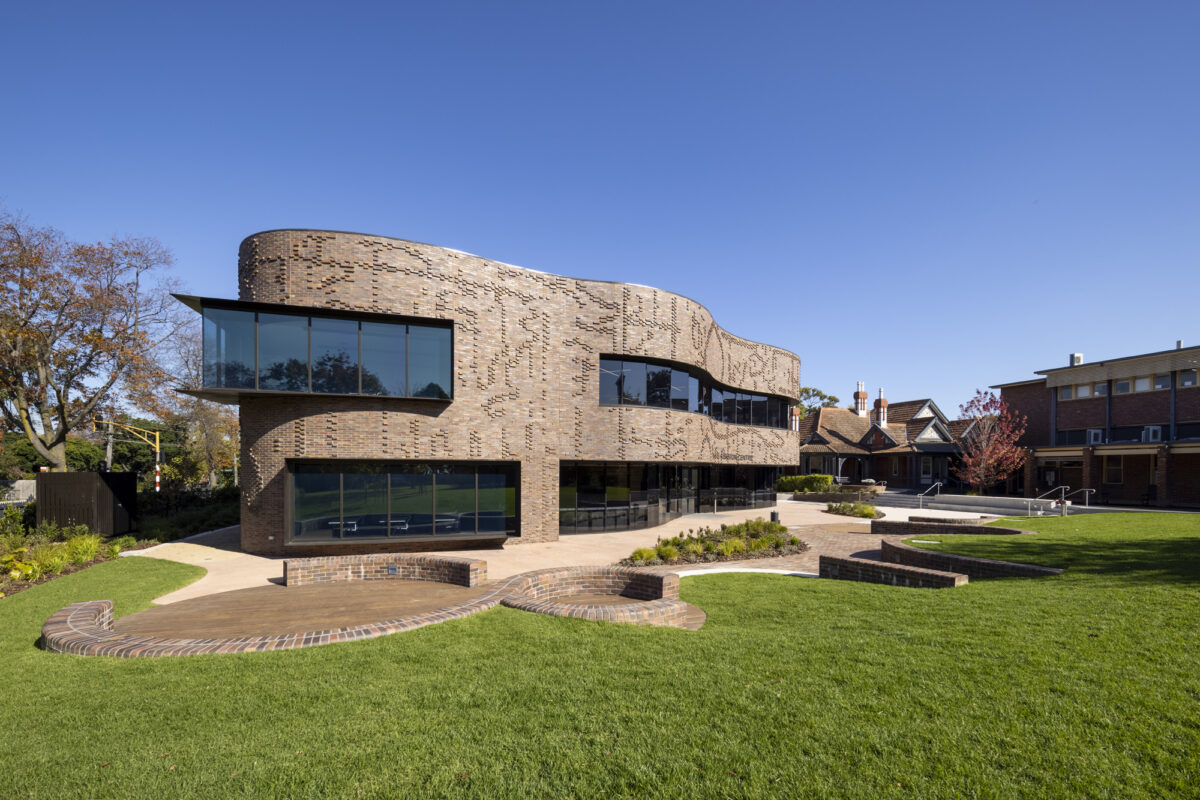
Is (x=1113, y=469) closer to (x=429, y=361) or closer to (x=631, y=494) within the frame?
(x=631, y=494)

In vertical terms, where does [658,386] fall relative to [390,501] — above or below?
above

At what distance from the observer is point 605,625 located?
7539mm

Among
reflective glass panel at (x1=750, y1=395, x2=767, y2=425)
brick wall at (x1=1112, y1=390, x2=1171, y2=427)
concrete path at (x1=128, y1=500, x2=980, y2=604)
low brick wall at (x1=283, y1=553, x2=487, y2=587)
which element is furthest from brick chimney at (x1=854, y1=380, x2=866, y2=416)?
low brick wall at (x1=283, y1=553, x2=487, y2=587)

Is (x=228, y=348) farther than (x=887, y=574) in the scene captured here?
Yes

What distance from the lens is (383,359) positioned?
15.5m

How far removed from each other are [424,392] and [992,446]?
35.7 metres

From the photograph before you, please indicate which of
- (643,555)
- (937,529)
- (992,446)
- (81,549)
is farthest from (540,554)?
(992,446)

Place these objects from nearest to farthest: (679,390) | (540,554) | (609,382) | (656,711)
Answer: (656,711) → (540,554) → (609,382) → (679,390)

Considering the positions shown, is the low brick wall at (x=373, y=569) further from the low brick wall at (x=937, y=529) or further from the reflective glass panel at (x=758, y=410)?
the reflective glass panel at (x=758, y=410)

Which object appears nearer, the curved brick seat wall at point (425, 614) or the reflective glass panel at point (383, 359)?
the curved brick seat wall at point (425, 614)

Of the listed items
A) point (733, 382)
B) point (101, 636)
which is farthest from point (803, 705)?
point (733, 382)

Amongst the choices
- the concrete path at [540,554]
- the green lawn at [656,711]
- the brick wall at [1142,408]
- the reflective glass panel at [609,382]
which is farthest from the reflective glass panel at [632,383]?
the brick wall at [1142,408]

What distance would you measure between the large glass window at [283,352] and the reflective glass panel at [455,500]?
4594 mm

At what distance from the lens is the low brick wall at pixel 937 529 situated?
17.2 m
